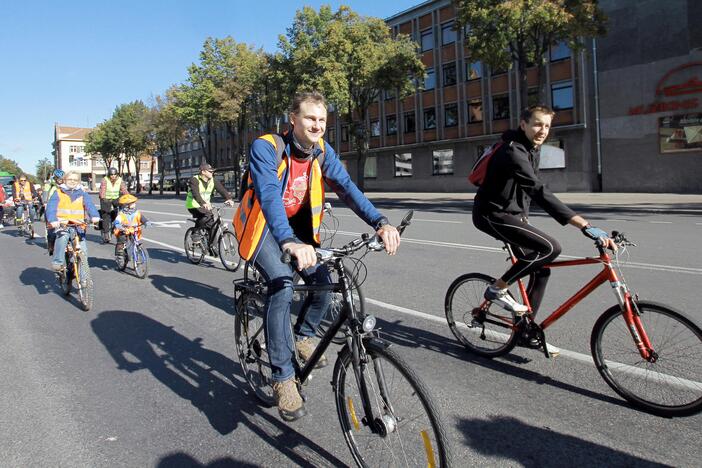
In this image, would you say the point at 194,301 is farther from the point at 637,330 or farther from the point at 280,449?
the point at 637,330

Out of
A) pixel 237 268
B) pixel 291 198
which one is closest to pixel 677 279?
pixel 291 198

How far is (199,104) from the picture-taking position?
42500 mm

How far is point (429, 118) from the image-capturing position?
4203cm

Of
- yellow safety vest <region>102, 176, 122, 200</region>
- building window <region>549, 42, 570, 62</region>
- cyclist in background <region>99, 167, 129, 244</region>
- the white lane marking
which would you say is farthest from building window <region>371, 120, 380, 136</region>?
the white lane marking

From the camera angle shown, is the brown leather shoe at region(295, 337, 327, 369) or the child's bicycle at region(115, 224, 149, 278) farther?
the child's bicycle at region(115, 224, 149, 278)

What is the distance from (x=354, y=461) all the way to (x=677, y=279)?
579cm

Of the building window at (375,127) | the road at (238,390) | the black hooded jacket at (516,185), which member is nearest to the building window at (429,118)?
the building window at (375,127)

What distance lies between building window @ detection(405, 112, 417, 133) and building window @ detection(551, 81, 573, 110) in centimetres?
1190

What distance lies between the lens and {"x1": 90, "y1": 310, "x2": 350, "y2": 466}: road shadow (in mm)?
3073

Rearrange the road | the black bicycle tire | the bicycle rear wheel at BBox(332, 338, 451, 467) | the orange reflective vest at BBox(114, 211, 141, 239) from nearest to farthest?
the bicycle rear wheel at BBox(332, 338, 451, 467) → the road → the black bicycle tire → the orange reflective vest at BBox(114, 211, 141, 239)

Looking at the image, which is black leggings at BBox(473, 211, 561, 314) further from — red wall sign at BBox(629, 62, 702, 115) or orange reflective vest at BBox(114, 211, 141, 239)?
red wall sign at BBox(629, 62, 702, 115)

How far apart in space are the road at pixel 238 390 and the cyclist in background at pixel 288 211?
47 cm

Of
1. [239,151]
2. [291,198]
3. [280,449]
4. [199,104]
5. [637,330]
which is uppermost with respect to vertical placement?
[199,104]

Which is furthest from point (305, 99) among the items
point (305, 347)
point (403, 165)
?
point (403, 165)
